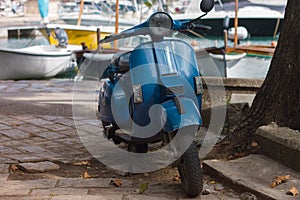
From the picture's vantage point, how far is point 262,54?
1561 centimetres

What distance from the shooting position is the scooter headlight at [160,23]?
4.37 meters

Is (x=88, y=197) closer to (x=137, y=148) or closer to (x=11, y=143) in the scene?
(x=137, y=148)

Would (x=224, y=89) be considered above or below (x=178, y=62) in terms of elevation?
below

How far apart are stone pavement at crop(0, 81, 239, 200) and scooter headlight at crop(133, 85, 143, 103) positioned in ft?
2.21

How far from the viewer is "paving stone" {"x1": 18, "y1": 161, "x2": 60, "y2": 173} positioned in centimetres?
482

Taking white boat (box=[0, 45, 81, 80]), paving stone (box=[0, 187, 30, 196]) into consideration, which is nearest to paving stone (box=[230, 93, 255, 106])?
paving stone (box=[0, 187, 30, 196])

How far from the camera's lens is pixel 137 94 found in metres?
4.36

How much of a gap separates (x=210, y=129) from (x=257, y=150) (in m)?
1.11

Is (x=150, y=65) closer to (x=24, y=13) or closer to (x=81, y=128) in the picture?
(x=81, y=128)

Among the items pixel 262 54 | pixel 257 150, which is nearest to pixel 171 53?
pixel 257 150

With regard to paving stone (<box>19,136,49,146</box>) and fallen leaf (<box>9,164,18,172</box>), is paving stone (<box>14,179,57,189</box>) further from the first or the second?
paving stone (<box>19,136,49,146</box>)

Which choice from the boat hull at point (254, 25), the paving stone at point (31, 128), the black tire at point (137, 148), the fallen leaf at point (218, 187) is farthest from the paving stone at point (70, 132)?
the boat hull at point (254, 25)

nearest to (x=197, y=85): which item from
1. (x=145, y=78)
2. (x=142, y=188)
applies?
(x=145, y=78)

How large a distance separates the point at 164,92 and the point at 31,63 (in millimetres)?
13520
